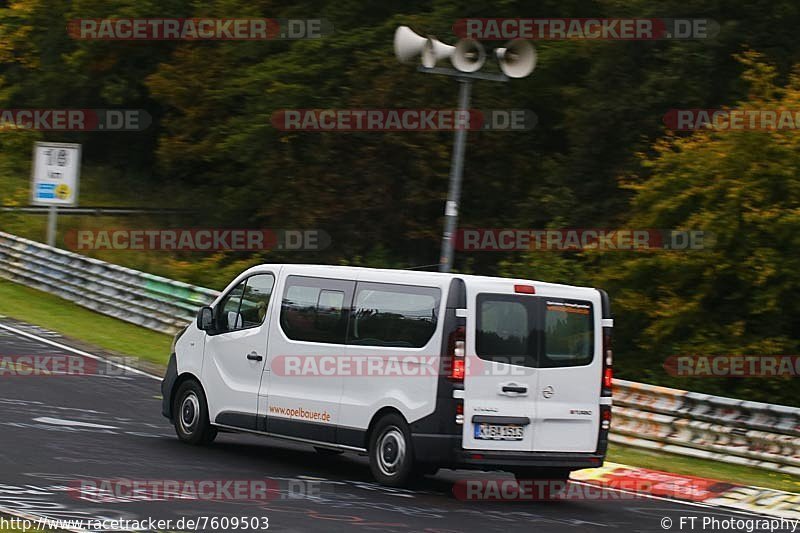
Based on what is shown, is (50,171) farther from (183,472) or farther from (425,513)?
(425,513)

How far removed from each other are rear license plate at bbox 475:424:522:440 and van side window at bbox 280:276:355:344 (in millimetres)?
1677

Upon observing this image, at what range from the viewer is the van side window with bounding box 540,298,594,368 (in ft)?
39.1

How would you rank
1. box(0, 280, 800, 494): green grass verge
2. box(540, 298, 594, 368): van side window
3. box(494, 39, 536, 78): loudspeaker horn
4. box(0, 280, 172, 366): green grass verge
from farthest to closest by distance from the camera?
box(0, 280, 172, 366): green grass verge < box(494, 39, 536, 78): loudspeaker horn < box(0, 280, 800, 494): green grass verge < box(540, 298, 594, 368): van side window

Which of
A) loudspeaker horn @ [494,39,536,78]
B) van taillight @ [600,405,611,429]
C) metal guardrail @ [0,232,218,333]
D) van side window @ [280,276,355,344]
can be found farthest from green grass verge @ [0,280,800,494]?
loudspeaker horn @ [494,39,536,78]

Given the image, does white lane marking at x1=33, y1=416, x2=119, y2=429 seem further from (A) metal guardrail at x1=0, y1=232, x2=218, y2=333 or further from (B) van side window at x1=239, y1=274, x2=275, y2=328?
(A) metal guardrail at x1=0, y1=232, x2=218, y2=333

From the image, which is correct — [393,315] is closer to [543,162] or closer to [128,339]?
[128,339]

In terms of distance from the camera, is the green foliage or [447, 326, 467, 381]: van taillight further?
the green foliage

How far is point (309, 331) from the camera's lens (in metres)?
12.7

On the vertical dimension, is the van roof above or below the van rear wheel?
above

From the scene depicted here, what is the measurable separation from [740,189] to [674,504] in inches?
410

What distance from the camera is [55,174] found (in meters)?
30.6

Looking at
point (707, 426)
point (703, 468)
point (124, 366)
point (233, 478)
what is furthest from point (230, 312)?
point (124, 366)

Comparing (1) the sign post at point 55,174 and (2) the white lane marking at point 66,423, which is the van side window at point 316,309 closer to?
(2) the white lane marking at point 66,423

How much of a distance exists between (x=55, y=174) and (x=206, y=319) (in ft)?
59.2
